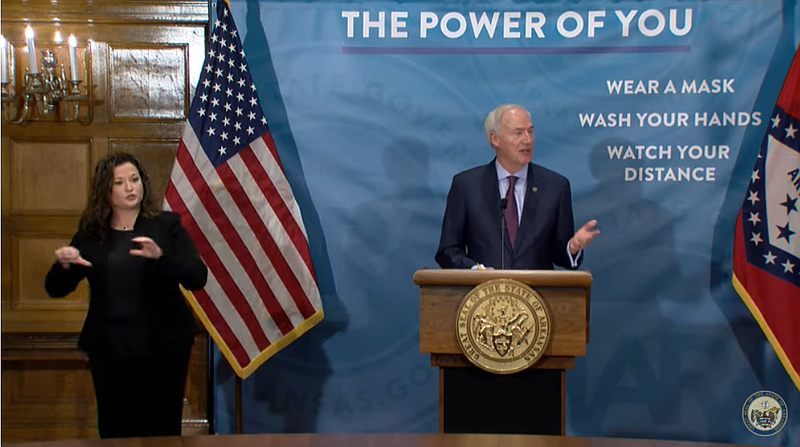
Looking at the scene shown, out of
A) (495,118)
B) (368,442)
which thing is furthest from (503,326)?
(368,442)

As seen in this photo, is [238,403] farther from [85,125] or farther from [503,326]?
[503,326]

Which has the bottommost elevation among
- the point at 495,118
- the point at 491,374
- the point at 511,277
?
the point at 491,374

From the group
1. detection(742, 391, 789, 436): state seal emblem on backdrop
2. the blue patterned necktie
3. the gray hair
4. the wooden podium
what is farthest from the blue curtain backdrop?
the wooden podium

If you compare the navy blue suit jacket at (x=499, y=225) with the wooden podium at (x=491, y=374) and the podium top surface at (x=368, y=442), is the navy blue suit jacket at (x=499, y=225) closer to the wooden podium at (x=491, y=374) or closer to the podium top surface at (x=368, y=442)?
the wooden podium at (x=491, y=374)

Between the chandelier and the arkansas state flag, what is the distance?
10.2 ft

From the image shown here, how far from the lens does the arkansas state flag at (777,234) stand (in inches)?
143

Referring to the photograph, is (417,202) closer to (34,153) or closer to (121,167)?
(121,167)

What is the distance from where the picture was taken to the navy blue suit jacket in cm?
316

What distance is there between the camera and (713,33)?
3898 millimetres

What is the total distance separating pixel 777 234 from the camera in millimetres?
3650

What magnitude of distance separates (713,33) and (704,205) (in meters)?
0.80

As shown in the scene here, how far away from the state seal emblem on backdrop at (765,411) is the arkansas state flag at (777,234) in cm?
38

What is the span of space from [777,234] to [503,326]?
176 cm

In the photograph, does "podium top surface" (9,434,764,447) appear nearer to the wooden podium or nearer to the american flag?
the wooden podium
